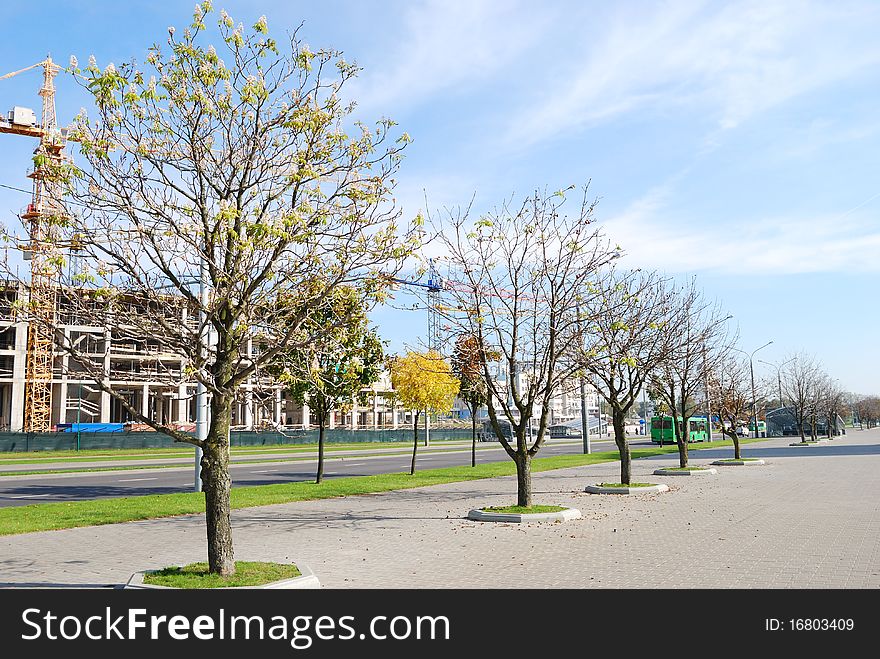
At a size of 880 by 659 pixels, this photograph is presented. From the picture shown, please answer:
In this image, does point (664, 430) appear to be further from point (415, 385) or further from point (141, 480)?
point (141, 480)

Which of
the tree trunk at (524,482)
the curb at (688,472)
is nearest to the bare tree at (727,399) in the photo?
the curb at (688,472)

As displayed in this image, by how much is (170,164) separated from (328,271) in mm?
2234

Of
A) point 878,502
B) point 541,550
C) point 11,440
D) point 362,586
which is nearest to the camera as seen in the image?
point 362,586

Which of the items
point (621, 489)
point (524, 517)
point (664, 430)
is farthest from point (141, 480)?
point (664, 430)

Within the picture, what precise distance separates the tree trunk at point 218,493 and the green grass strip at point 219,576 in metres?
0.17

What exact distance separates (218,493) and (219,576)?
2.97ft

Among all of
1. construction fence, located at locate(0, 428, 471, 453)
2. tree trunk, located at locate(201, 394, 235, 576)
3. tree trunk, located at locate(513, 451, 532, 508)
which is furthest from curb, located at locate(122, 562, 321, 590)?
construction fence, located at locate(0, 428, 471, 453)

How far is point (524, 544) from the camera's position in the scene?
11477 mm

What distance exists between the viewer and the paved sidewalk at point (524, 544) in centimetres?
895

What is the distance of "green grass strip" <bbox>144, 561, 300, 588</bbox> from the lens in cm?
808

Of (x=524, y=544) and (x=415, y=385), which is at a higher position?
(x=415, y=385)
